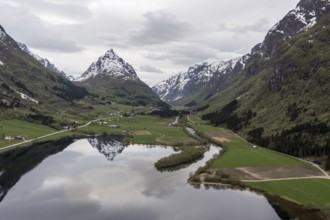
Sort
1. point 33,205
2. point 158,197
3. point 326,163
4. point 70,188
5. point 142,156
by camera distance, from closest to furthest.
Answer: point 33,205 → point 158,197 → point 70,188 → point 326,163 → point 142,156

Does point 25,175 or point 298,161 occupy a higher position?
point 298,161

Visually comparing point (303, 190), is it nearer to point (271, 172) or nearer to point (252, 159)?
point (271, 172)

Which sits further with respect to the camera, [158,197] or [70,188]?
[70,188]

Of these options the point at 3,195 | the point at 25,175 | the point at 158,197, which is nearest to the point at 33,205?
the point at 3,195

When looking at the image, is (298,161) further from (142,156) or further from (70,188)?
(70,188)

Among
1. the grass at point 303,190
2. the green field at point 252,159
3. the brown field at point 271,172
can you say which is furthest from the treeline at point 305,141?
the grass at point 303,190

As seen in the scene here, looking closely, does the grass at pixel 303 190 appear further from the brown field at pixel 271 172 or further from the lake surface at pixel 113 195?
the brown field at pixel 271 172
